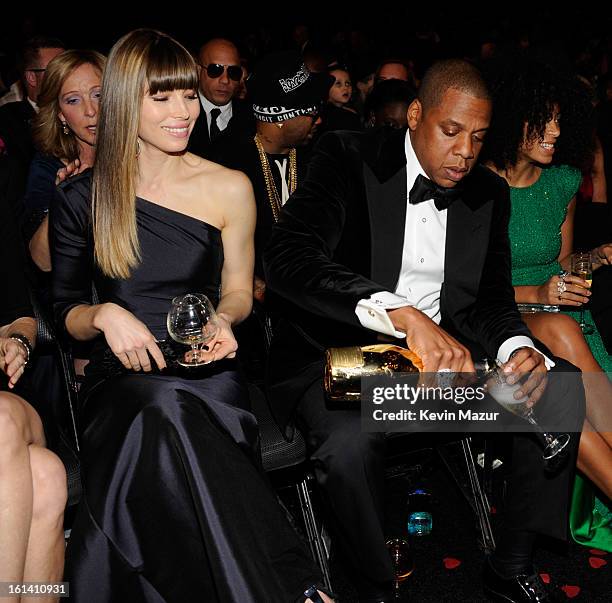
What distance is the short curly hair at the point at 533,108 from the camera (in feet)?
10.2

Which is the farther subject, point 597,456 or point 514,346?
point 597,456

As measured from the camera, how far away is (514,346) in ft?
7.84

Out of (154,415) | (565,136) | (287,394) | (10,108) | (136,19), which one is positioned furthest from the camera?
(136,19)

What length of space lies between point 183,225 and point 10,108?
206 cm

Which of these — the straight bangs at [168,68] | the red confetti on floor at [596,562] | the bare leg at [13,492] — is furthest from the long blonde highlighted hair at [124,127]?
the red confetti on floor at [596,562]

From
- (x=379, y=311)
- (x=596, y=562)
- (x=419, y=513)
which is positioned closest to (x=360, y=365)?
(x=379, y=311)

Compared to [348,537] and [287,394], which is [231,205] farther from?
[348,537]

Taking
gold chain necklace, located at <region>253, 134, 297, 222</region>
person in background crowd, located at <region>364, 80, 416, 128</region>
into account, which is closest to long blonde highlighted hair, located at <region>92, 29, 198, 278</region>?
gold chain necklace, located at <region>253, 134, 297, 222</region>

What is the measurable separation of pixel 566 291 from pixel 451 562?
1.08 metres

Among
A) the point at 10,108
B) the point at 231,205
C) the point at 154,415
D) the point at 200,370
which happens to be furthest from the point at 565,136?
the point at 10,108

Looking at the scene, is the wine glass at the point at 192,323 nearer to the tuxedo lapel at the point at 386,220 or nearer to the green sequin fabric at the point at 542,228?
the tuxedo lapel at the point at 386,220

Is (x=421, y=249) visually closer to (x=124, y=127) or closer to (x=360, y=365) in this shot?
(x=360, y=365)

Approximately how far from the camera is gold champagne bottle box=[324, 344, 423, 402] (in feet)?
6.88

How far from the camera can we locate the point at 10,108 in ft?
13.4
